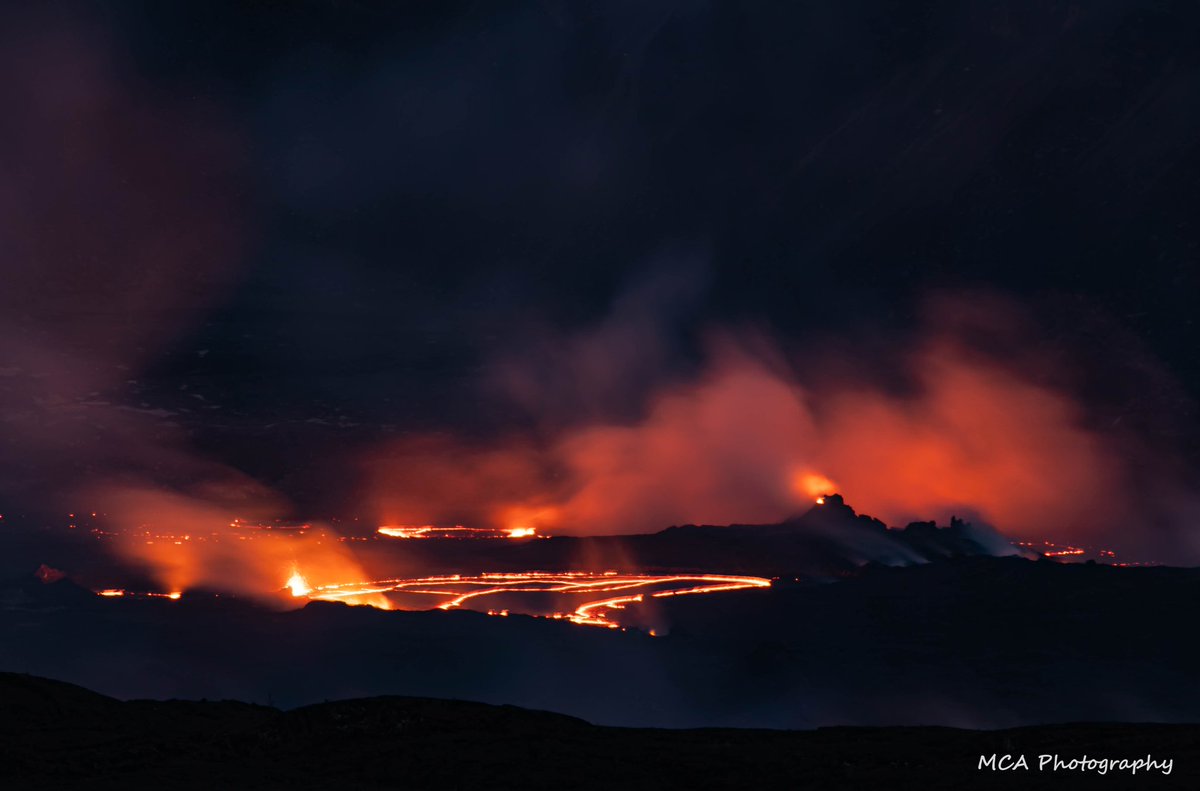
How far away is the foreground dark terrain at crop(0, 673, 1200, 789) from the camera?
31.8 m

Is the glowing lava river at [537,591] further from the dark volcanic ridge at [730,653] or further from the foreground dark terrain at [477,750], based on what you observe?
the foreground dark terrain at [477,750]

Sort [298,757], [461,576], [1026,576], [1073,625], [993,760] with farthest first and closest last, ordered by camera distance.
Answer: [461,576] < [1026,576] < [1073,625] < [298,757] < [993,760]

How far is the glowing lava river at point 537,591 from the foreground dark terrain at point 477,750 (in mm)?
58654

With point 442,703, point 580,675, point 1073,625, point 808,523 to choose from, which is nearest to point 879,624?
point 1073,625

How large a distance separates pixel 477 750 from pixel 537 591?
78333mm

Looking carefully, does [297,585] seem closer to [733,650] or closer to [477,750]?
[733,650]

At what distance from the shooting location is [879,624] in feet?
316

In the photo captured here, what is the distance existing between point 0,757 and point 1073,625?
75.7 m

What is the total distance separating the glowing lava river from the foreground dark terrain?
5865 cm

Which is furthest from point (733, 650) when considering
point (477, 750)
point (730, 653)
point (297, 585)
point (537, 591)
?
point (477, 750)

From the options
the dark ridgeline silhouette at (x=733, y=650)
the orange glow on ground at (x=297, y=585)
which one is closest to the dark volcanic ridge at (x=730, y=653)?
the dark ridgeline silhouette at (x=733, y=650)

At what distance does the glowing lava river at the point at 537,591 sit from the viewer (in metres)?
105

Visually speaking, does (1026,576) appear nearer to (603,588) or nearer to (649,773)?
(603,588)

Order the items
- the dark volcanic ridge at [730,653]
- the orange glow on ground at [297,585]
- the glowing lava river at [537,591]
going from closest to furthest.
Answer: the dark volcanic ridge at [730,653] → the glowing lava river at [537,591] → the orange glow on ground at [297,585]
